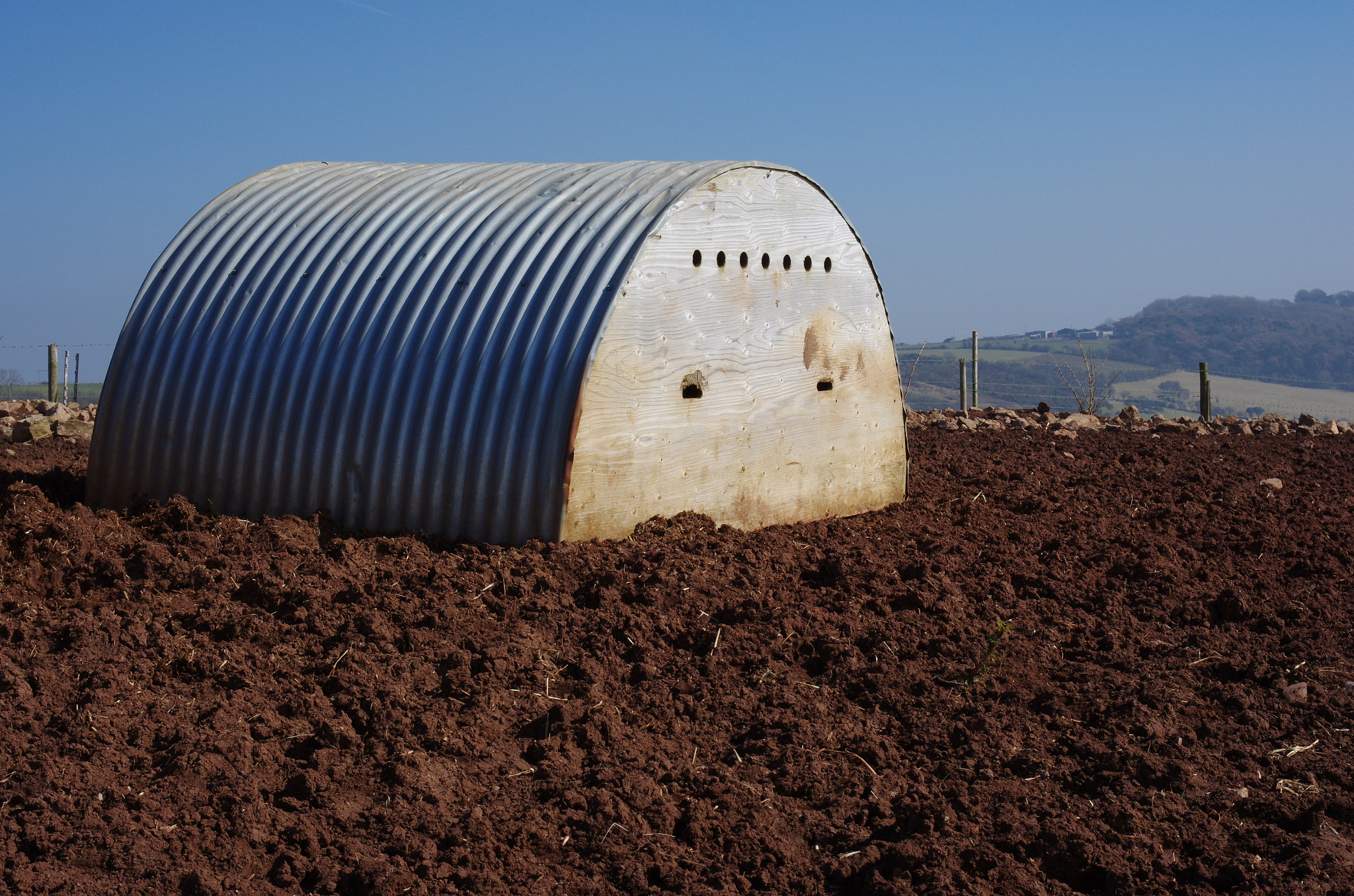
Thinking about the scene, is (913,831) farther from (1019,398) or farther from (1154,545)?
(1019,398)

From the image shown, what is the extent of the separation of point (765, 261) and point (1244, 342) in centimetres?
6981

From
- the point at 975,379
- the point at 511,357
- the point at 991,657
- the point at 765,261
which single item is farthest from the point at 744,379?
the point at 975,379

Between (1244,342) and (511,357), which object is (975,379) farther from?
(1244,342)

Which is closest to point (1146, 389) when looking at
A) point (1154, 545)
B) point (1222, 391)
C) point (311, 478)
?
point (1222, 391)

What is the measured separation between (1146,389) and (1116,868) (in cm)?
4681

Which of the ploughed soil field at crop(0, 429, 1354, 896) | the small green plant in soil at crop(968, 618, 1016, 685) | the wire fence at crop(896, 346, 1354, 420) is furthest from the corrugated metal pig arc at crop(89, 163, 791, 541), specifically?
the wire fence at crop(896, 346, 1354, 420)

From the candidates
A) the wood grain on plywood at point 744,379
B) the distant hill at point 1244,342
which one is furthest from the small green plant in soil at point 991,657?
the distant hill at point 1244,342

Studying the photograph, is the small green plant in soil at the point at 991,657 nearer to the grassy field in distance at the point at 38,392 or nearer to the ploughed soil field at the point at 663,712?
the ploughed soil field at the point at 663,712

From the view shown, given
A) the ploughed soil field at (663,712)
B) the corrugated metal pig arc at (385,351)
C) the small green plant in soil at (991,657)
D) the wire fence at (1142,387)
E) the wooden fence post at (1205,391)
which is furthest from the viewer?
the wire fence at (1142,387)

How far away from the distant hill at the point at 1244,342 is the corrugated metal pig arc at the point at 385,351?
53.1 metres

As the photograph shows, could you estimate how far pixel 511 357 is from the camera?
21.3 feet

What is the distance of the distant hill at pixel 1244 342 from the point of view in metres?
62.1

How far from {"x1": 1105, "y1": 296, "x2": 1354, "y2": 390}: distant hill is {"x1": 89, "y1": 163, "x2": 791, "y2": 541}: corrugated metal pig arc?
53.1 meters

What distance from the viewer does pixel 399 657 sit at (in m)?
4.98
